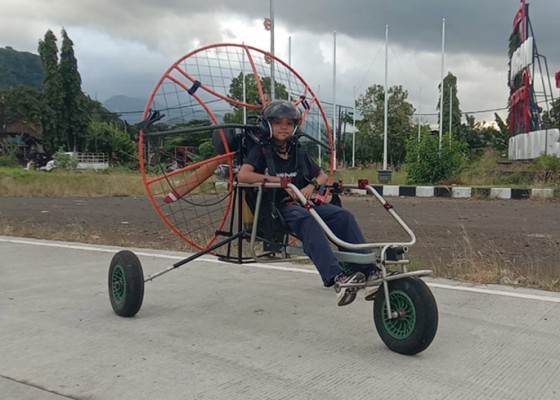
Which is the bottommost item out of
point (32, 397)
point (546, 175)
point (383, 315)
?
point (32, 397)

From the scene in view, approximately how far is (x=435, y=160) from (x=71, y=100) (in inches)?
1763

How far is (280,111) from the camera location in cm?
424

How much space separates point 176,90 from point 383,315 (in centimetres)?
256

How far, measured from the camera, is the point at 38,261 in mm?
6789

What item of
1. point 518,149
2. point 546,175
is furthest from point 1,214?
point 518,149

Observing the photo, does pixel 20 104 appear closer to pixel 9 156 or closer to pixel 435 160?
pixel 9 156

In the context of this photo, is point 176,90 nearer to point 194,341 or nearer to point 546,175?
point 194,341

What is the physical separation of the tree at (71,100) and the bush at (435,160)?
44.0 metres

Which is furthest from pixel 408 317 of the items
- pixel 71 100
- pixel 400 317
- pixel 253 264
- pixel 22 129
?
pixel 22 129

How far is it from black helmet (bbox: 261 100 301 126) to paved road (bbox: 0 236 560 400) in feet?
4.97

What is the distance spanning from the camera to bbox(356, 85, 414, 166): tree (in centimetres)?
4488

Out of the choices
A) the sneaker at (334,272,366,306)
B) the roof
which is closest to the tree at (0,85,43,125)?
the roof

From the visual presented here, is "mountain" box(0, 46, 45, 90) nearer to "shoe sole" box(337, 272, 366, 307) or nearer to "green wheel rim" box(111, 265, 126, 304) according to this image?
"green wheel rim" box(111, 265, 126, 304)

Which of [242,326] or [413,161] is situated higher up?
[413,161]
